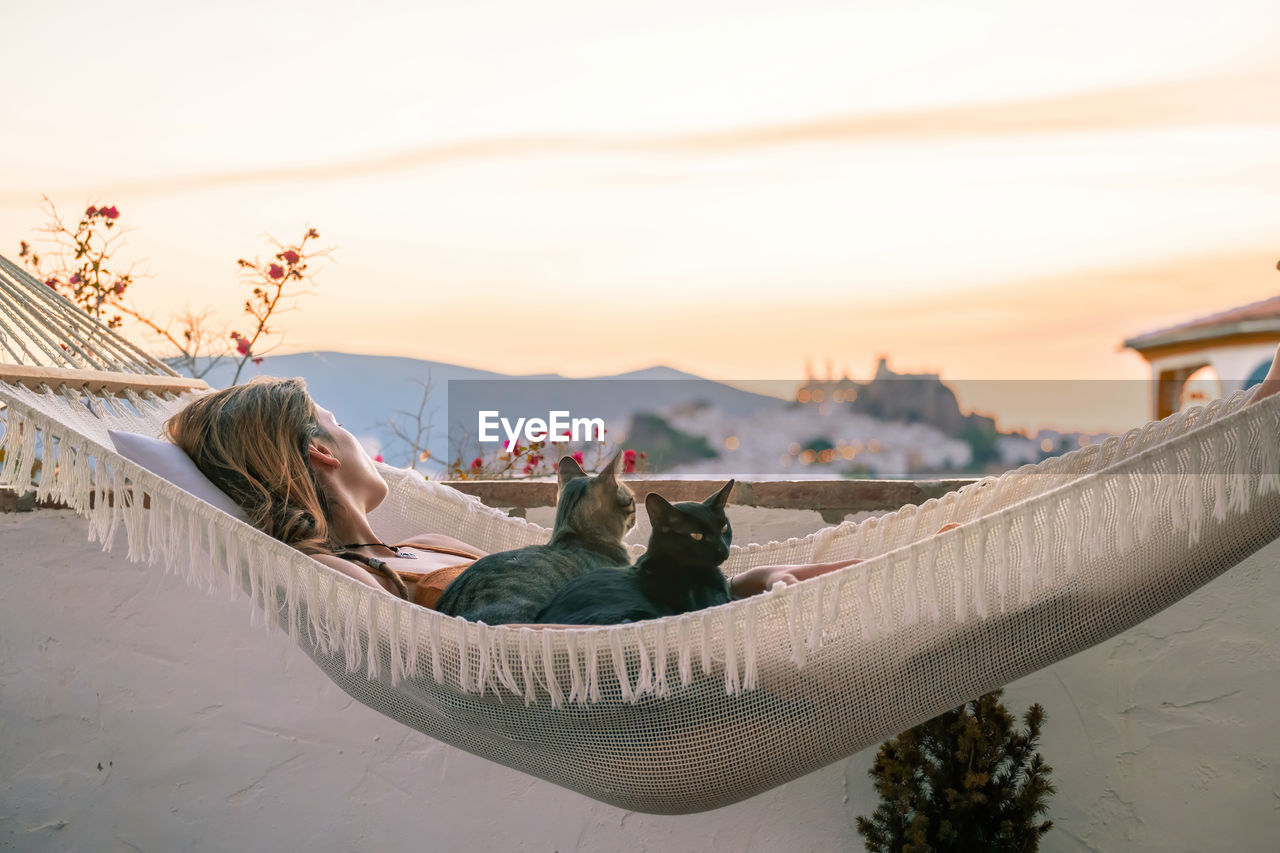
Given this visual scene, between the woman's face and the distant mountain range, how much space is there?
4.21ft

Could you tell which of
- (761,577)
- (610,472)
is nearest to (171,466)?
(610,472)

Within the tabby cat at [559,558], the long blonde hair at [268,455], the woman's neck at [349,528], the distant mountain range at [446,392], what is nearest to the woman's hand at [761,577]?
the tabby cat at [559,558]

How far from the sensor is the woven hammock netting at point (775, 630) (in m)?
1.02

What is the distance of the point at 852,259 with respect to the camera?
331cm

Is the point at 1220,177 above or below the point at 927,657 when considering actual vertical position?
above

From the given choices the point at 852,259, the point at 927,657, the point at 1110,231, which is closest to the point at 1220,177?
the point at 1110,231

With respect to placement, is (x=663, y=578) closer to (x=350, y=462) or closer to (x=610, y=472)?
(x=610, y=472)

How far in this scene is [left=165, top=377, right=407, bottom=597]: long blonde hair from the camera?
1.33 metres

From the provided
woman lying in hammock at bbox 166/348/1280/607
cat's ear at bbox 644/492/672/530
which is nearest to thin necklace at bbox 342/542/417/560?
woman lying in hammock at bbox 166/348/1280/607

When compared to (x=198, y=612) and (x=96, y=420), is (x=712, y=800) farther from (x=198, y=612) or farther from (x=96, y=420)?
(x=198, y=612)

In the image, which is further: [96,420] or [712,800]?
[96,420]

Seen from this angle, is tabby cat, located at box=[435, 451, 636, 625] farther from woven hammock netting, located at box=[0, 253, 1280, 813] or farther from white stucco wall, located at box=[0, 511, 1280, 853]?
white stucco wall, located at box=[0, 511, 1280, 853]

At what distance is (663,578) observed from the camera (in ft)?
3.84

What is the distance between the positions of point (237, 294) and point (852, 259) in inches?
74.7
